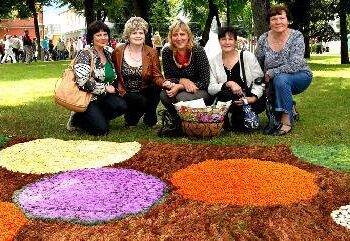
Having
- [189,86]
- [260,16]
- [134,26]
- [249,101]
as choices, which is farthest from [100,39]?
[260,16]

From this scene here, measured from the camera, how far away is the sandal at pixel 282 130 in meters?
6.70

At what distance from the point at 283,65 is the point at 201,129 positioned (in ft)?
5.17

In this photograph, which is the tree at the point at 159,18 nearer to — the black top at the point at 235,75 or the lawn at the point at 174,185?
the black top at the point at 235,75

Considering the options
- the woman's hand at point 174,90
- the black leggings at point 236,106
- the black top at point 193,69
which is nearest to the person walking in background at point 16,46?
the black top at point 193,69

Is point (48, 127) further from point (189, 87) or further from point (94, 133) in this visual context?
point (189, 87)

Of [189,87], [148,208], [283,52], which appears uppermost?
[283,52]

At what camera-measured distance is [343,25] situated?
83.3 feet

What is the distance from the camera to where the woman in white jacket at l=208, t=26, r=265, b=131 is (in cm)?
678

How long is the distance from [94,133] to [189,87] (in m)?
1.49

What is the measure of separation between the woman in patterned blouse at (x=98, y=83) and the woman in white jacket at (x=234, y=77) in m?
1.38

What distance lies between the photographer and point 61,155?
5.80m

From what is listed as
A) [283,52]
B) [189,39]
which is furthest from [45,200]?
[283,52]

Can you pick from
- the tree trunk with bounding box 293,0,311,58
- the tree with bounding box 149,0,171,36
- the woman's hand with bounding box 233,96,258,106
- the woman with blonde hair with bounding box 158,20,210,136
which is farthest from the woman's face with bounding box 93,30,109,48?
the tree with bounding box 149,0,171,36

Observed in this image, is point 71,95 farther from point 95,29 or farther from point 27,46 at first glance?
point 27,46
